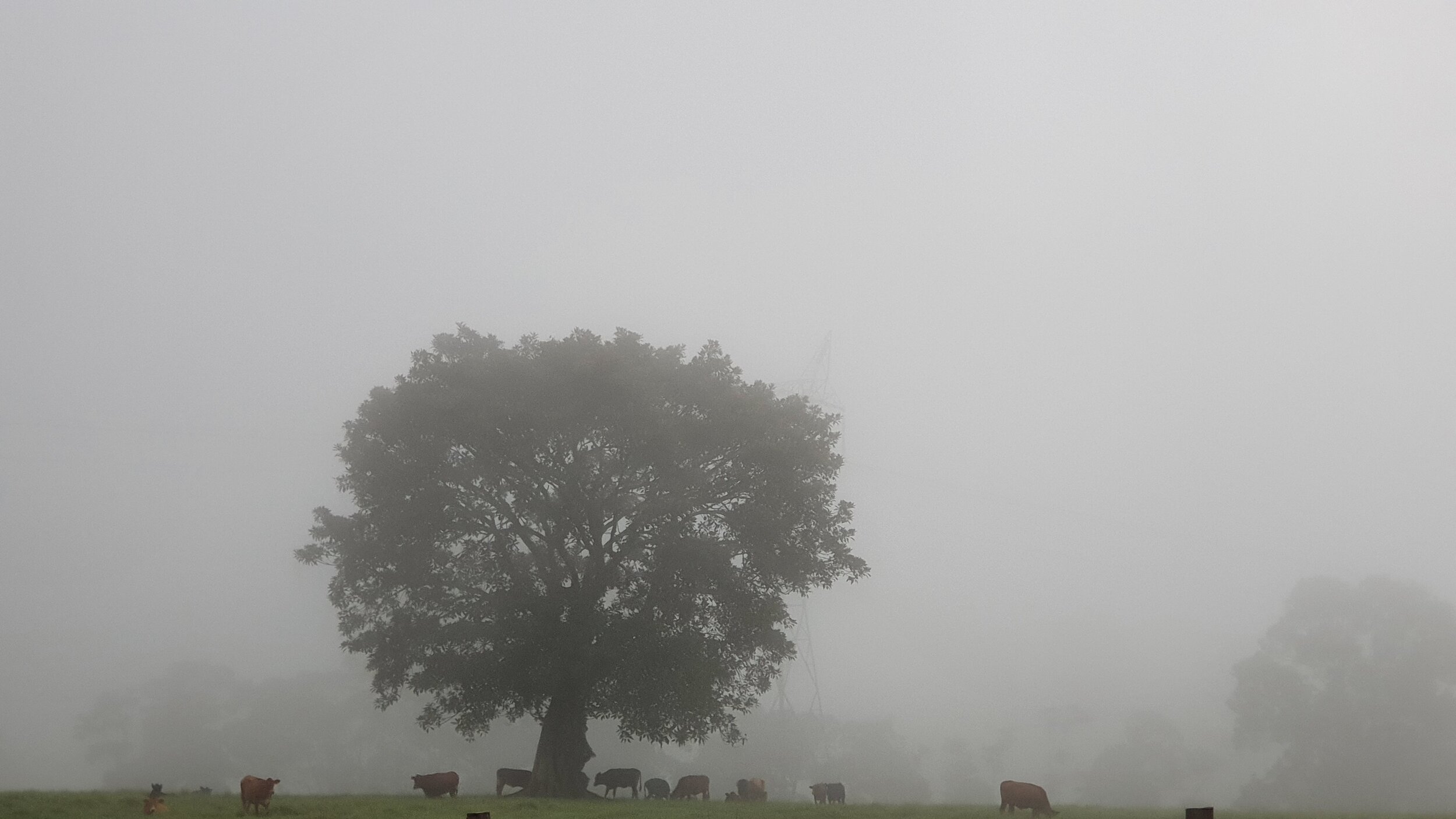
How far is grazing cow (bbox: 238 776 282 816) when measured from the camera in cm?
2589

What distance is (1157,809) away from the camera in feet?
99.0

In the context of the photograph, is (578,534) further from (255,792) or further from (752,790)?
(255,792)

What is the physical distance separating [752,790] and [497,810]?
636 inches

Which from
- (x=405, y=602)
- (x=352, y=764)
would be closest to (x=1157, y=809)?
(x=405, y=602)

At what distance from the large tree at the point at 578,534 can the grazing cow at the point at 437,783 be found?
194 cm

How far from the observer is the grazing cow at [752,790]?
133 ft

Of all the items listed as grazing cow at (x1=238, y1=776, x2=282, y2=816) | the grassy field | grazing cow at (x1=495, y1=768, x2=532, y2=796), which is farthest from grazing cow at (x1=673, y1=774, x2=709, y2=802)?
grazing cow at (x1=238, y1=776, x2=282, y2=816)

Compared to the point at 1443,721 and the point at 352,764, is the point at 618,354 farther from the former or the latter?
the point at 352,764

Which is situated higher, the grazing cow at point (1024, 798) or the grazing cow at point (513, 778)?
the grazing cow at point (1024, 798)

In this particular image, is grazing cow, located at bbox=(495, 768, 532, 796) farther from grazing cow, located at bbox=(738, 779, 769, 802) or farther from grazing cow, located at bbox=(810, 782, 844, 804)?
grazing cow, located at bbox=(810, 782, 844, 804)

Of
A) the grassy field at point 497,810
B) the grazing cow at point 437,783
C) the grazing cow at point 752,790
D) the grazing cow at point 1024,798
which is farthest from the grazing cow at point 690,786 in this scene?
the grazing cow at point 1024,798

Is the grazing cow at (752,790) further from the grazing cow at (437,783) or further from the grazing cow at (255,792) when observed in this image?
the grazing cow at (255,792)

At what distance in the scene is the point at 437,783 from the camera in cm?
3628

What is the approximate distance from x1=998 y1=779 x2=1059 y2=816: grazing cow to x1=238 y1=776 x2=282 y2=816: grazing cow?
18.7 metres
